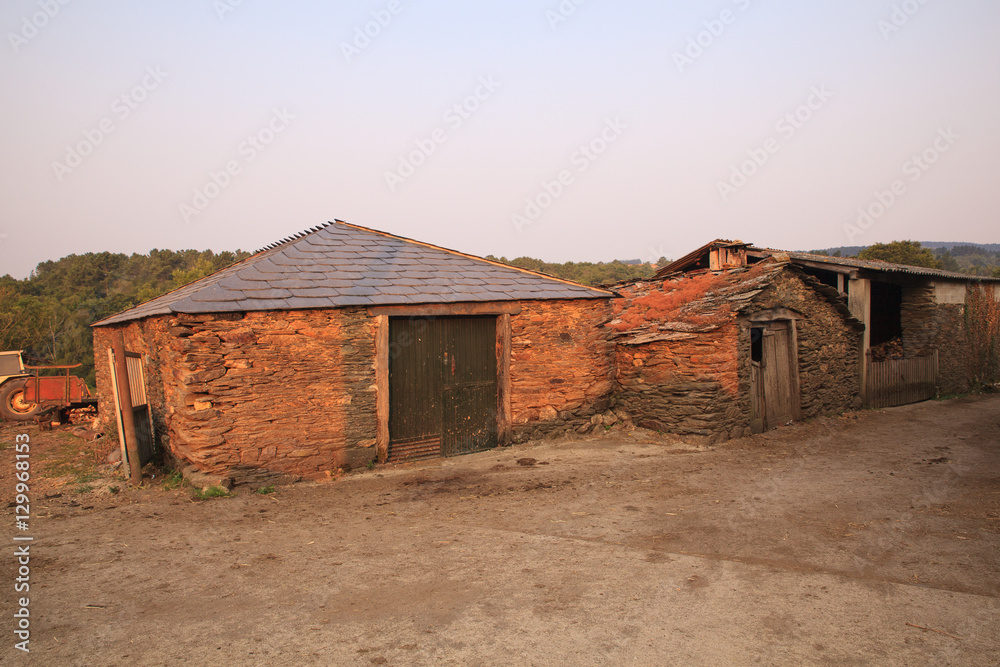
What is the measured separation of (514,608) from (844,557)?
295 cm

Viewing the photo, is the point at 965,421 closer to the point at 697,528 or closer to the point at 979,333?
the point at 979,333

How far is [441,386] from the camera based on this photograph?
863 centimetres

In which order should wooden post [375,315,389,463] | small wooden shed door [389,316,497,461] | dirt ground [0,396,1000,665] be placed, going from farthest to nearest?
small wooden shed door [389,316,497,461]
wooden post [375,315,389,463]
dirt ground [0,396,1000,665]

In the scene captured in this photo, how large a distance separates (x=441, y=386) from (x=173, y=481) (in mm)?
3896

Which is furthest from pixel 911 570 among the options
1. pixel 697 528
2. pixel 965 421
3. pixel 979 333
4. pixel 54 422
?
pixel 54 422

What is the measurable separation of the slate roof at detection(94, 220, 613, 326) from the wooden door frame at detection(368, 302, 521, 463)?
15 centimetres

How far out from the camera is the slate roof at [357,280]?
725 cm

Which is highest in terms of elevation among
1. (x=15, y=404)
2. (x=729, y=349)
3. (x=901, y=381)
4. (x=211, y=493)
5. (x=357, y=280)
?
(x=357, y=280)

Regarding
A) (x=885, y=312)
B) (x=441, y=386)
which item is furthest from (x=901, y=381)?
(x=441, y=386)

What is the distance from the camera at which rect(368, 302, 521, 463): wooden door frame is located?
311 inches

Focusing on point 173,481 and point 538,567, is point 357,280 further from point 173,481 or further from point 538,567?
point 538,567

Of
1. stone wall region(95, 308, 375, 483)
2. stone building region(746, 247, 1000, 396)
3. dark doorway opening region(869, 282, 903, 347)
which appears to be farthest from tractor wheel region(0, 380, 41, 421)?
dark doorway opening region(869, 282, 903, 347)

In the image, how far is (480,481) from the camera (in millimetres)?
7352

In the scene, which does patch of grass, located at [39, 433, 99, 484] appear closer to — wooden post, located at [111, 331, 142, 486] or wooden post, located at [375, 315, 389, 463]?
wooden post, located at [111, 331, 142, 486]
